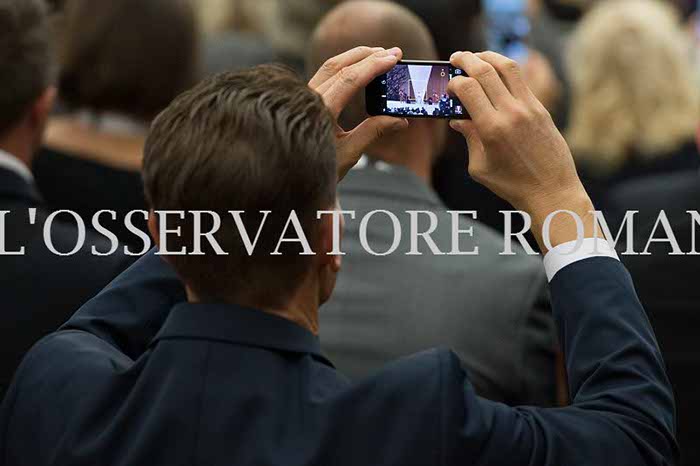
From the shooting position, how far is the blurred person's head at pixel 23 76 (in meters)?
2.51

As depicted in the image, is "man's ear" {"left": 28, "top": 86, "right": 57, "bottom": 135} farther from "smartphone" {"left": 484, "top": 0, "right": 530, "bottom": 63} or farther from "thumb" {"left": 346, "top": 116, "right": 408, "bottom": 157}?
"smartphone" {"left": 484, "top": 0, "right": 530, "bottom": 63}

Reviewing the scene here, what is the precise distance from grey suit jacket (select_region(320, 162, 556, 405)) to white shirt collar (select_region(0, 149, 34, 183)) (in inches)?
24.5

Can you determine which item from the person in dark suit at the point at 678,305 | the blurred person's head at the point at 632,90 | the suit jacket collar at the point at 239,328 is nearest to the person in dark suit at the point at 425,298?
the person in dark suit at the point at 678,305

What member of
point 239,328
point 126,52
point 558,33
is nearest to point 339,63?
point 239,328

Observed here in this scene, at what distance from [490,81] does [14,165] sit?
1132 mm

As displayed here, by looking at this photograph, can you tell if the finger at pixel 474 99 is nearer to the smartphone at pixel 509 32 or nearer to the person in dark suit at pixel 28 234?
the person in dark suit at pixel 28 234

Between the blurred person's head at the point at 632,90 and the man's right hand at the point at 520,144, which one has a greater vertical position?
the man's right hand at the point at 520,144

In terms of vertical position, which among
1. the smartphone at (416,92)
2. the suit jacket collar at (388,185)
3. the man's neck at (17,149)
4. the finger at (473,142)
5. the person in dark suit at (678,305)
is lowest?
the person in dark suit at (678,305)

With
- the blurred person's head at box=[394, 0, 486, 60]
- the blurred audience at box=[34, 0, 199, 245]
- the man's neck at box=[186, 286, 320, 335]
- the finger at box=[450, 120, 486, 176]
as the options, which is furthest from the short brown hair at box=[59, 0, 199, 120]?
the man's neck at box=[186, 286, 320, 335]

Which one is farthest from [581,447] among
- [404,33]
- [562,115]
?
[562,115]

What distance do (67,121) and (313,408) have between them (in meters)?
2.12

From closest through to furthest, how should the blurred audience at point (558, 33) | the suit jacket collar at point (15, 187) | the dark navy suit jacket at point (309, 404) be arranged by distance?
the dark navy suit jacket at point (309, 404), the suit jacket collar at point (15, 187), the blurred audience at point (558, 33)

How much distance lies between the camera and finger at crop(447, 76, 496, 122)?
1.63 meters

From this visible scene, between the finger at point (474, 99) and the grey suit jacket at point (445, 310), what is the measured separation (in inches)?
34.4
